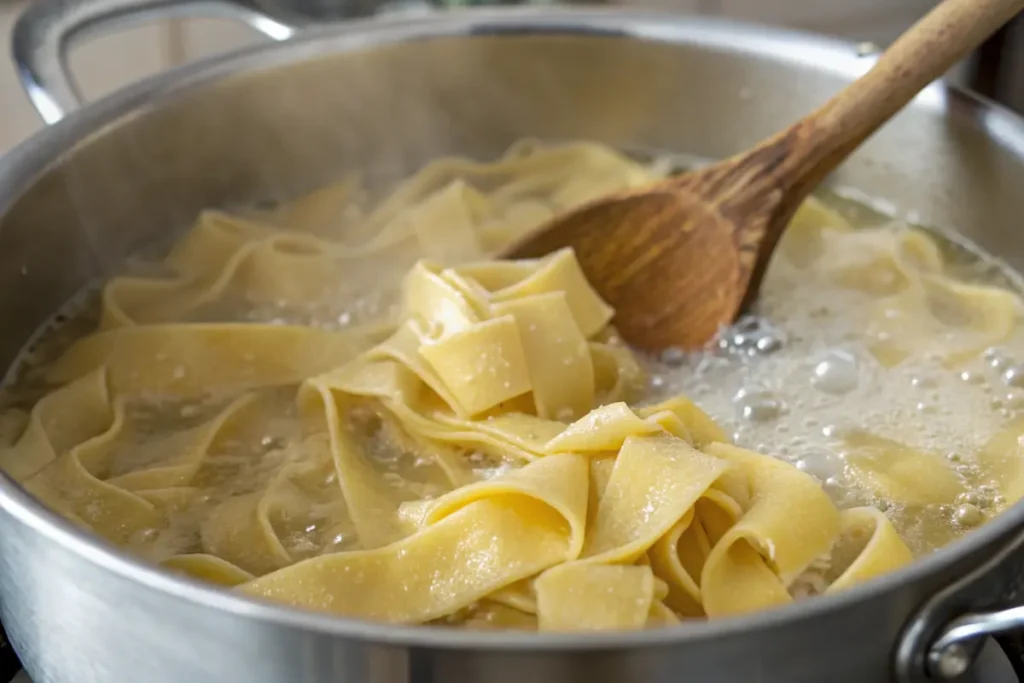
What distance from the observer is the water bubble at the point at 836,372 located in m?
1.64

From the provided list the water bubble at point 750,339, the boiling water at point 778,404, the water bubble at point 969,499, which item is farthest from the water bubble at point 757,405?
the water bubble at point 969,499

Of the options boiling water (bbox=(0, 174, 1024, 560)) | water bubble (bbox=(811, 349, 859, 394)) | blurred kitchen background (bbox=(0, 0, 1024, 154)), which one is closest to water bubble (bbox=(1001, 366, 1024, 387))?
boiling water (bbox=(0, 174, 1024, 560))

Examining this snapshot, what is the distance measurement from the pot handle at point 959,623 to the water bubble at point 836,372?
2.04 feet

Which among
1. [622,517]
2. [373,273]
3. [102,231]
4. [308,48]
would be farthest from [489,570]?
[308,48]

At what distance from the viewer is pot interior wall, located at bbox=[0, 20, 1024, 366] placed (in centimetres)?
182

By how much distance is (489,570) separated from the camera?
119 cm

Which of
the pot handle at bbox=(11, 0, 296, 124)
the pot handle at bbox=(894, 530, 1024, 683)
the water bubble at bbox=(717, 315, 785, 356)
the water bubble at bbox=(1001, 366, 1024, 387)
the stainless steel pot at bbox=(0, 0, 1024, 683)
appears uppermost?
the pot handle at bbox=(11, 0, 296, 124)

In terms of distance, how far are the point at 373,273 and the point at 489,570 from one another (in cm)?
84

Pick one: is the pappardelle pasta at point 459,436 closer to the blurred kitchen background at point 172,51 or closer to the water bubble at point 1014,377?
the water bubble at point 1014,377

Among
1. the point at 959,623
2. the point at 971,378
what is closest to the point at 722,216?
the point at 971,378

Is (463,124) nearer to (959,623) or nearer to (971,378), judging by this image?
(971,378)

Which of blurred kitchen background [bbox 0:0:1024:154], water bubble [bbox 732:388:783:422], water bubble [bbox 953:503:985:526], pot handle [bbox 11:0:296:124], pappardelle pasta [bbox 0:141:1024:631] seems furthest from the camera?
blurred kitchen background [bbox 0:0:1024:154]

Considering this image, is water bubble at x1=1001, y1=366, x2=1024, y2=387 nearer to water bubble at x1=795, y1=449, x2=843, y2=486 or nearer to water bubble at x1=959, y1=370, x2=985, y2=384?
water bubble at x1=959, y1=370, x2=985, y2=384

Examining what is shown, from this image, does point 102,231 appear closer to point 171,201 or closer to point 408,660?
point 171,201
